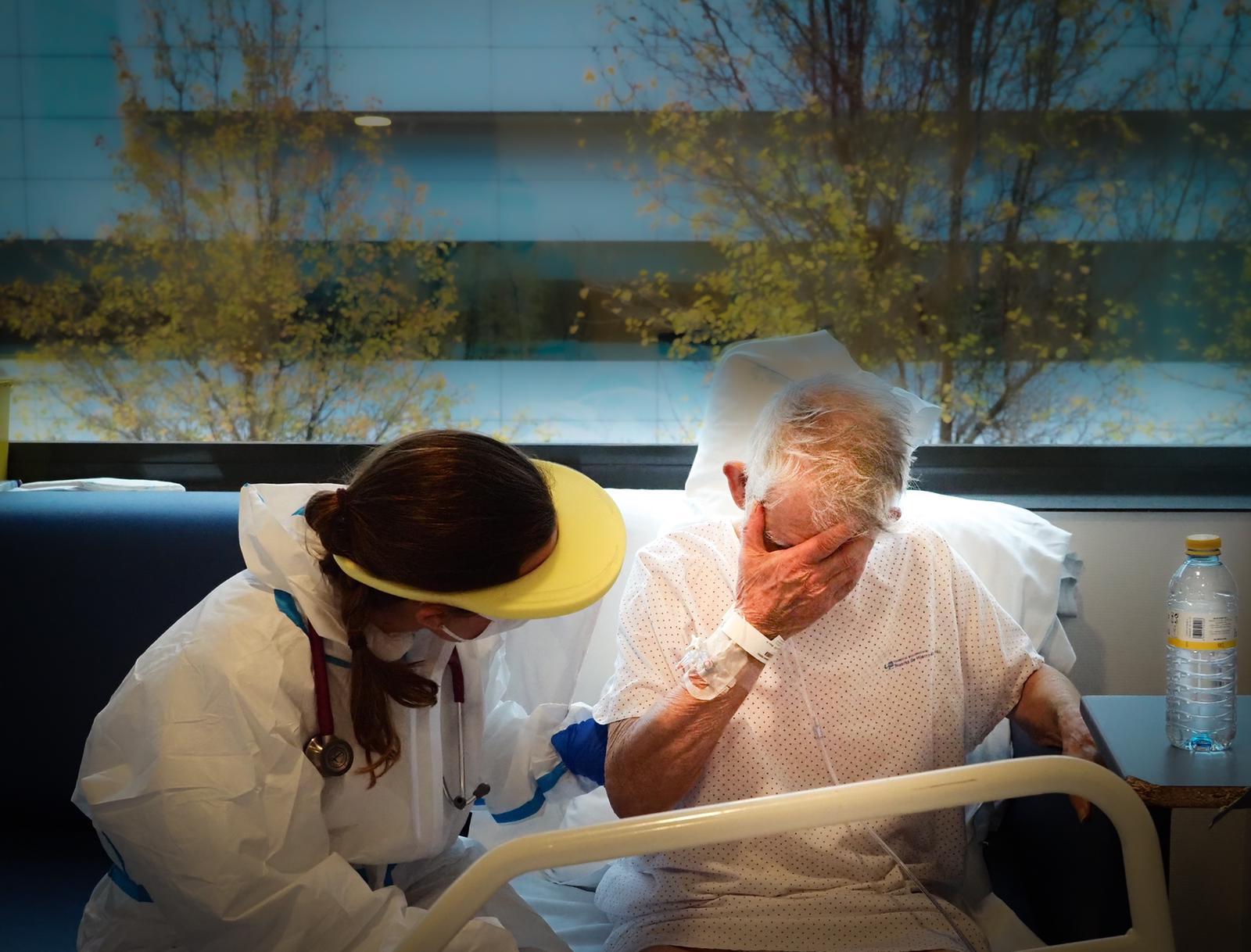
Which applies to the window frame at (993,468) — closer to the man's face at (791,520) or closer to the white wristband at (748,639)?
the man's face at (791,520)

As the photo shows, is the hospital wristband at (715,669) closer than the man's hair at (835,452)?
Yes

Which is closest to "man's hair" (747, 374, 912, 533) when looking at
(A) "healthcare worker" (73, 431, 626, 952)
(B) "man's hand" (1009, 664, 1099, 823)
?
(A) "healthcare worker" (73, 431, 626, 952)

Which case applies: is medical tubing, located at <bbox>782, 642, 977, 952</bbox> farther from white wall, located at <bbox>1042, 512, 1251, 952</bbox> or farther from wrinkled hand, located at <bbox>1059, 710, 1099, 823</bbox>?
white wall, located at <bbox>1042, 512, 1251, 952</bbox>

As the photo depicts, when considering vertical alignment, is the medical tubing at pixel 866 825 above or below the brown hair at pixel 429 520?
below

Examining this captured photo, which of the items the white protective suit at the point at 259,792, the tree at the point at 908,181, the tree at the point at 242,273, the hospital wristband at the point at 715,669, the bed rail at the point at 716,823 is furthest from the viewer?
the tree at the point at 242,273

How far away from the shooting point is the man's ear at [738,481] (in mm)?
1802

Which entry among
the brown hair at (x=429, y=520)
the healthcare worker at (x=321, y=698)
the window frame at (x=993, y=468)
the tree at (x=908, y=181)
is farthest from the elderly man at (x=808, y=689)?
the tree at (x=908, y=181)

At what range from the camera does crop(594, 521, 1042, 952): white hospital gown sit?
164 cm

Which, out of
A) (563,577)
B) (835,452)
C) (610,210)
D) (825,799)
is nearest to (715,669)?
(563,577)

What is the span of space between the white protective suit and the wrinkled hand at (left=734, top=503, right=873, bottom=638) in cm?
47

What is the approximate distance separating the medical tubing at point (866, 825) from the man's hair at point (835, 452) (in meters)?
0.25

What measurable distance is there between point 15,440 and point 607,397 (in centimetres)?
173

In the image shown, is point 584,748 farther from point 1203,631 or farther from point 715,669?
point 1203,631

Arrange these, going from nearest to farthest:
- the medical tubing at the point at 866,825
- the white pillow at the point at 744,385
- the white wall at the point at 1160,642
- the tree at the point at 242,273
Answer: the medical tubing at the point at 866,825 → the white wall at the point at 1160,642 → the white pillow at the point at 744,385 → the tree at the point at 242,273
